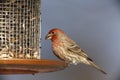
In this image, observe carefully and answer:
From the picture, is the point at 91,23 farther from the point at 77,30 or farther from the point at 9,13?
the point at 9,13

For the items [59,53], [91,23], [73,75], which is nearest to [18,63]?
[59,53]

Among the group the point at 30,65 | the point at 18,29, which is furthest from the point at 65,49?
the point at 30,65

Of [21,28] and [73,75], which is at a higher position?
[21,28]

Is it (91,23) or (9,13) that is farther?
(91,23)

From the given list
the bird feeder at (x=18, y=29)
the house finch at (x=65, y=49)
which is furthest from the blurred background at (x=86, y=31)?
the bird feeder at (x=18, y=29)

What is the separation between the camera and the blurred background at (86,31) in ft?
37.6

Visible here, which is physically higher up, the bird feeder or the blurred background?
the bird feeder

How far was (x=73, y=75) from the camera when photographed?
11438mm

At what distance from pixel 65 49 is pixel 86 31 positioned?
4.95 feet

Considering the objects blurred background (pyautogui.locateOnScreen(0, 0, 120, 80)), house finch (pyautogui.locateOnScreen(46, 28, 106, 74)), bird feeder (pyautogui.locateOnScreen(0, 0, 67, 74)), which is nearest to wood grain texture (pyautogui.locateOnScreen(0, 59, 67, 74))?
bird feeder (pyautogui.locateOnScreen(0, 0, 67, 74))

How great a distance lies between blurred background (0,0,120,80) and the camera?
37.6 ft

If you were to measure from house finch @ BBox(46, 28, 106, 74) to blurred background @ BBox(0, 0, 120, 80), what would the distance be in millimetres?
529

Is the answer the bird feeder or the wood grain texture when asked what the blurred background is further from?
the wood grain texture

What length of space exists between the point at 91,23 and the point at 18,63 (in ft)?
14.3
